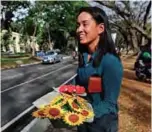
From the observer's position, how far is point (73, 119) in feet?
8.76

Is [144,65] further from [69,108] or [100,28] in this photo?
[69,108]

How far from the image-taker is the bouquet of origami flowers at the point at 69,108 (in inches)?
106

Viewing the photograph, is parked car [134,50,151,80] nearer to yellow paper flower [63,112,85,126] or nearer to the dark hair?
the dark hair

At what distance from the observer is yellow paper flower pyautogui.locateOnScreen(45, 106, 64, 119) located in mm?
2684

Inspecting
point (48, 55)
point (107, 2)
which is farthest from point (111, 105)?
point (48, 55)

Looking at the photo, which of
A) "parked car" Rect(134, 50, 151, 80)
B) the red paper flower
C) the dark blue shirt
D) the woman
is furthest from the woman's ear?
"parked car" Rect(134, 50, 151, 80)

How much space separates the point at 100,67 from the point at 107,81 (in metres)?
0.12

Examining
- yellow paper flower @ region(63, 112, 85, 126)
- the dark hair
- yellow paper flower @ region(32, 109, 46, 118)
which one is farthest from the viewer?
the dark hair

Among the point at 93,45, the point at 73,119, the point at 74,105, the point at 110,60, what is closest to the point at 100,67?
the point at 110,60

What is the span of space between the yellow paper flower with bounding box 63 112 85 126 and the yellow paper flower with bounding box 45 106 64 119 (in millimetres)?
51

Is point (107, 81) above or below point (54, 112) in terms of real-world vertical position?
above

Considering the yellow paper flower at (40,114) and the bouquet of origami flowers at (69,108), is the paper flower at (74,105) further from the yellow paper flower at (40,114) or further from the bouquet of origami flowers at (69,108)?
the yellow paper flower at (40,114)

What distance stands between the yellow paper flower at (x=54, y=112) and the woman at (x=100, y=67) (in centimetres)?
27

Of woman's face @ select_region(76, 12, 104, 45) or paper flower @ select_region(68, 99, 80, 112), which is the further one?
woman's face @ select_region(76, 12, 104, 45)
